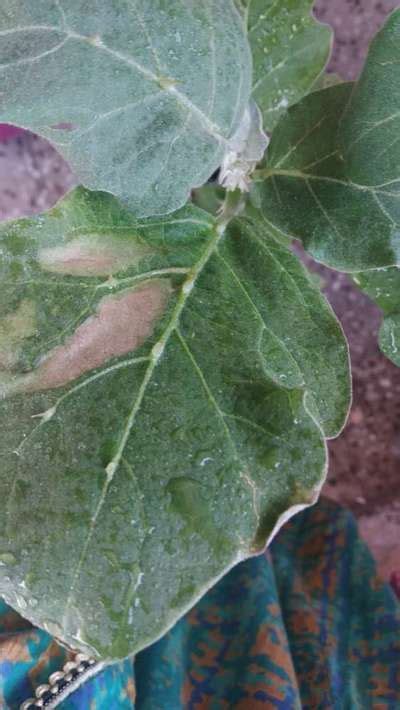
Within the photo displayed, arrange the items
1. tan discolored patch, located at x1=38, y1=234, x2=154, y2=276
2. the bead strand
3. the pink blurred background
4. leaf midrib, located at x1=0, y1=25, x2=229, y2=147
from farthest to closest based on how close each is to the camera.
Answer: the pink blurred background, the bead strand, tan discolored patch, located at x1=38, y1=234, x2=154, y2=276, leaf midrib, located at x1=0, y1=25, x2=229, y2=147

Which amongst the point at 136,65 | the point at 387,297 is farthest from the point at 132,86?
the point at 387,297

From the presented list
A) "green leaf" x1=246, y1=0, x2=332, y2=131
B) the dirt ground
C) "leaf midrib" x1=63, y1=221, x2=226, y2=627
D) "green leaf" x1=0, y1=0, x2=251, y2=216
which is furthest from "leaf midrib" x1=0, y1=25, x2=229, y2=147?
the dirt ground

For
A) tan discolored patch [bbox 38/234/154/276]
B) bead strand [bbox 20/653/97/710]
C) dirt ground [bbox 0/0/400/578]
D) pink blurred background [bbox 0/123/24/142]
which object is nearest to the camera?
tan discolored patch [bbox 38/234/154/276]

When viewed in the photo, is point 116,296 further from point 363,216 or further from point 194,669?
point 194,669

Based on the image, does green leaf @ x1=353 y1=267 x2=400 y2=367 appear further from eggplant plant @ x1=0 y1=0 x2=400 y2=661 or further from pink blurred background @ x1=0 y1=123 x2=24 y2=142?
pink blurred background @ x1=0 y1=123 x2=24 y2=142

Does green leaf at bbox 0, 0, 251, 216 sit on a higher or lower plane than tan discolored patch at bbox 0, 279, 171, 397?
higher

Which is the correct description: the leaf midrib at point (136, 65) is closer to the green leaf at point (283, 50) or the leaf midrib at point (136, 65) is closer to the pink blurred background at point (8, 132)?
the green leaf at point (283, 50)
